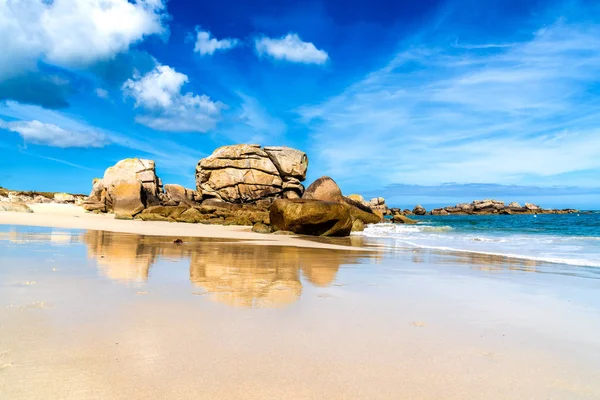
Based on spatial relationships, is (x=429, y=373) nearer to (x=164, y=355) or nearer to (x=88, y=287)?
(x=164, y=355)

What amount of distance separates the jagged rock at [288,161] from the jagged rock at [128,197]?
41.3 feet

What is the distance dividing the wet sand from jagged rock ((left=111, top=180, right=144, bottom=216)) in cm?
2706

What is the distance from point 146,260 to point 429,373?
5.89 m

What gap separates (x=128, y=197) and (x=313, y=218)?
2005cm

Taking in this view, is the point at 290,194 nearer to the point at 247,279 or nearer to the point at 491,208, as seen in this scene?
the point at 247,279

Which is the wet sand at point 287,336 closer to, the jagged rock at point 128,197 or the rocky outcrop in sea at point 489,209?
the jagged rock at point 128,197

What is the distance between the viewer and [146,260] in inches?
283

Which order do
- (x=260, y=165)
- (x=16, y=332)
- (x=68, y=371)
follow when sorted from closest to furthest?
(x=68, y=371) → (x=16, y=332) → (x=260, y=165)

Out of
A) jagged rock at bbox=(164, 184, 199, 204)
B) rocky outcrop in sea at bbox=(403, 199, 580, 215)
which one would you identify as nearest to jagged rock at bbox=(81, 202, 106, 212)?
jagged rock at bbox=(164, 184, 199, 204)

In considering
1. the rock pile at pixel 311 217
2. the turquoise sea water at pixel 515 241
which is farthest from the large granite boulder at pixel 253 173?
the rock pile at pixel 311 217

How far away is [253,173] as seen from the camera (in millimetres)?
38875

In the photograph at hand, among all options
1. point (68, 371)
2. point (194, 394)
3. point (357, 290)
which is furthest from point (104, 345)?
point (357, 290)

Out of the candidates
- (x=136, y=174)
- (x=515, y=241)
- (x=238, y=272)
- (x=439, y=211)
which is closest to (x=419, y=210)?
(x=439, y=211)

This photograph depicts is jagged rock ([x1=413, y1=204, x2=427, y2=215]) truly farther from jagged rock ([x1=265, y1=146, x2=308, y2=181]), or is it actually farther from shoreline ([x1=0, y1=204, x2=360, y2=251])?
shoreline ([x1=0, y1=204, x2=360, y2=251])
